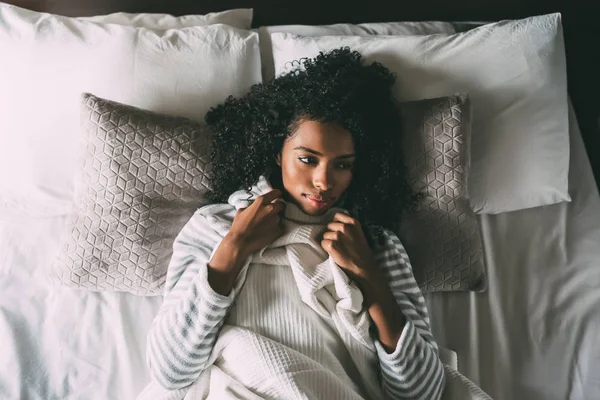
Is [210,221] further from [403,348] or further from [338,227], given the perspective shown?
[403,348]

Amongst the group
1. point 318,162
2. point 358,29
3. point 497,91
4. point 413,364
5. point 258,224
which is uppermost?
point 358,29

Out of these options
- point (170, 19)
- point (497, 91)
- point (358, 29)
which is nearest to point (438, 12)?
point (358, 29)

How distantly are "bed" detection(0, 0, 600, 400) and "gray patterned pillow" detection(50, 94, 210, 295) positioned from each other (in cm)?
7

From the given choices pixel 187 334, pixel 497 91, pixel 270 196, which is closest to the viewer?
pixel 187 334

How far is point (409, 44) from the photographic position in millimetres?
1386

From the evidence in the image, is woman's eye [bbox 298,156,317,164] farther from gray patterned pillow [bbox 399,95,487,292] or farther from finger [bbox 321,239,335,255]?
gray patterned pillow [bbox 399,95,487,292]

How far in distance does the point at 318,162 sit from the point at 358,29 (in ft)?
2.12

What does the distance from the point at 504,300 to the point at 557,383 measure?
21cm

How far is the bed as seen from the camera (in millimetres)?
1211

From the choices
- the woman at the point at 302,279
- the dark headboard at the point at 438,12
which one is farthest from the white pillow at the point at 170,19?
the woman at the point at 302,279

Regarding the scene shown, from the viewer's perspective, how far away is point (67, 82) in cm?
132

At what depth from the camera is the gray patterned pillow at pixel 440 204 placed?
4.23ft

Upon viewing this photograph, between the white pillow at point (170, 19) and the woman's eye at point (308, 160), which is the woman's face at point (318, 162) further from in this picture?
the white pillow at point (170, 19)

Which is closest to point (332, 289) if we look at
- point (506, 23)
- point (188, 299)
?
point (188, 299)
